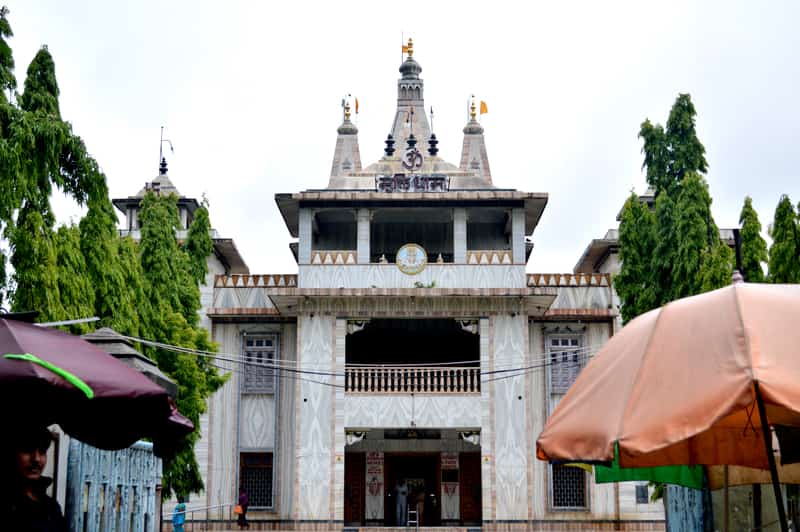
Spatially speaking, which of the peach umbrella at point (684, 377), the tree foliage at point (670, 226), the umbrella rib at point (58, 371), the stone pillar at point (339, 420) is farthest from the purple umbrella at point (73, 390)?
the stone pillar at point (339, 420)

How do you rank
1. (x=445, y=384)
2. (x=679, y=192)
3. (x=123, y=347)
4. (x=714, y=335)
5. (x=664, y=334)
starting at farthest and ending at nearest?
1. (x=445, y=384)
2. (x=679, y=192)
3. (x=123, y=347)
4. (x=664, y=334)
5. (x=714, y=335)

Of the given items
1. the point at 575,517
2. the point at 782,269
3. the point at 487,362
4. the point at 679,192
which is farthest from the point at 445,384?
the point at 782,269

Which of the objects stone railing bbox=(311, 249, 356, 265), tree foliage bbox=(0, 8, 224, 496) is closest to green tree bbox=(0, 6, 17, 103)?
tree foliage bbox=(0, 8, 224, 496)

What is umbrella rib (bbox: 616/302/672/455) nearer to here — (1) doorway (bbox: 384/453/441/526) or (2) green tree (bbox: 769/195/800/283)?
(2) green tree (bbox: 769/195/800/283)

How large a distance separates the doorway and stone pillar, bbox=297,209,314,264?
17.4ft

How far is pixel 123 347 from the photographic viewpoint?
789cm

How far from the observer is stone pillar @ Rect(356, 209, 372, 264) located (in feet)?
79.0

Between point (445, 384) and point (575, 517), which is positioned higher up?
point (445, 384)

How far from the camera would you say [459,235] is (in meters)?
24.3

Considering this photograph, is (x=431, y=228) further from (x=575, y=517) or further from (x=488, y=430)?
(x=575, y=517)

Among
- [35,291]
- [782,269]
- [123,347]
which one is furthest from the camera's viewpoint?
[782,269]

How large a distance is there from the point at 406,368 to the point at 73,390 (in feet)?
62.2

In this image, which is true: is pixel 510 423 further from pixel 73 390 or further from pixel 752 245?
pixel 73 390

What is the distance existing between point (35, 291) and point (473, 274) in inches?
479
